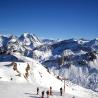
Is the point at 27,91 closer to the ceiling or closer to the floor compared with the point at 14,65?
closer to the floor

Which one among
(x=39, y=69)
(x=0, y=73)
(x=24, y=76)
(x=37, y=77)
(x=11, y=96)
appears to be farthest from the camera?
(x=39, y=69)

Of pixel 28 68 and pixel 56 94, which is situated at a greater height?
pixel 28 68

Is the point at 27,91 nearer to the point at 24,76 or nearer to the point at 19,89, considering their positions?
the point at 19,89

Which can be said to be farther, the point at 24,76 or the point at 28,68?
the point at 28,68

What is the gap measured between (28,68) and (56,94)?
204 ft

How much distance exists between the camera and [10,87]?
63.7m

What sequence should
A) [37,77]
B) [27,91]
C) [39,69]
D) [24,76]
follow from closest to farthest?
[27,91], [24,76], [37,77], [39,69]

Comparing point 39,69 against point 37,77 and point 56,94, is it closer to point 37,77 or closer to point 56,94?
point 37,77

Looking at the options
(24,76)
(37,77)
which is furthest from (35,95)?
(37,77)

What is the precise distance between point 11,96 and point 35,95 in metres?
6.54

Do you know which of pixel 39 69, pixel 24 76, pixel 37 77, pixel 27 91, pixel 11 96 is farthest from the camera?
pixel 39 69

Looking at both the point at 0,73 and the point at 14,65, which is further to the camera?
the point at 14,65

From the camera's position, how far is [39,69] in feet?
433

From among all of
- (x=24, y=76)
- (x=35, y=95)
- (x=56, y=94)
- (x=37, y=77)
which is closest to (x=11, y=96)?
(x=35, y=95)
